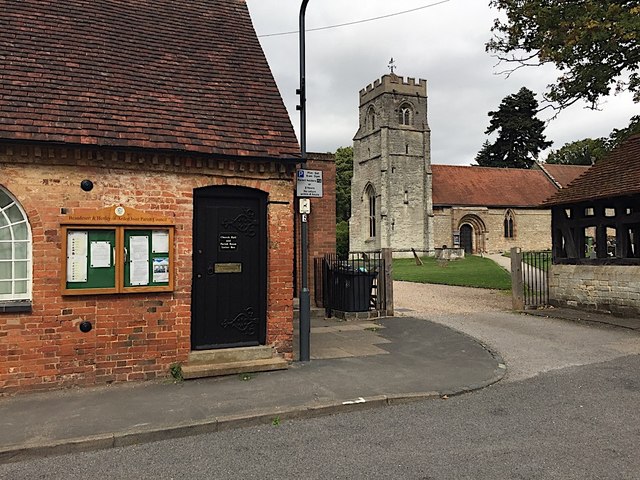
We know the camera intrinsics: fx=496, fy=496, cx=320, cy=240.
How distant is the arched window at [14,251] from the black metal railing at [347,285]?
7302 mm

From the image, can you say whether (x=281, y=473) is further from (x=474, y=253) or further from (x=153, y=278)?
(x=474, y=253)

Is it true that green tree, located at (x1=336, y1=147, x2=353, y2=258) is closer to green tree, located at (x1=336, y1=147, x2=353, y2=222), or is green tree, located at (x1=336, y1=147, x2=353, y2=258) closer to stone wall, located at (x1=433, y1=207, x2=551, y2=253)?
green tree, located at (x1=336, y1=147, x2=353, y2=222)

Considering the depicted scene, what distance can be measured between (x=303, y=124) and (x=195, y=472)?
17.6 ft

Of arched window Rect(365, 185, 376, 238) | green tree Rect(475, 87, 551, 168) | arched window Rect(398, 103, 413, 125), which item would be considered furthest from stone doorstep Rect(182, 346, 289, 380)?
green tree Rect(475, 87, 551, 168)

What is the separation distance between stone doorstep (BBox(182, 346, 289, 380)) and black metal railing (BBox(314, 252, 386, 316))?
4.94 metres

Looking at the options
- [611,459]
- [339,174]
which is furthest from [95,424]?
[339,174]

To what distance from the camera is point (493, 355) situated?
28.2 ft

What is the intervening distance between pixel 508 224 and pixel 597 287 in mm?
38195

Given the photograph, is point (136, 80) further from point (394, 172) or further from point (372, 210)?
point (372, 210)

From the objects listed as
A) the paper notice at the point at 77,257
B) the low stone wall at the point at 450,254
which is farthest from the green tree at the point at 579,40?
the low stone wall at the point at 450,254

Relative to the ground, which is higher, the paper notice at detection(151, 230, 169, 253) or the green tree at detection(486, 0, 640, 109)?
the green tree at detection(486, 0, 640, 109)

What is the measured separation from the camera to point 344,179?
214 ft

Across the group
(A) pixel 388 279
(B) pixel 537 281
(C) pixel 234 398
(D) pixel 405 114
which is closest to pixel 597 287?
(B) pixel 537 281

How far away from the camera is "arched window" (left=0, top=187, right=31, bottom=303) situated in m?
6.32
